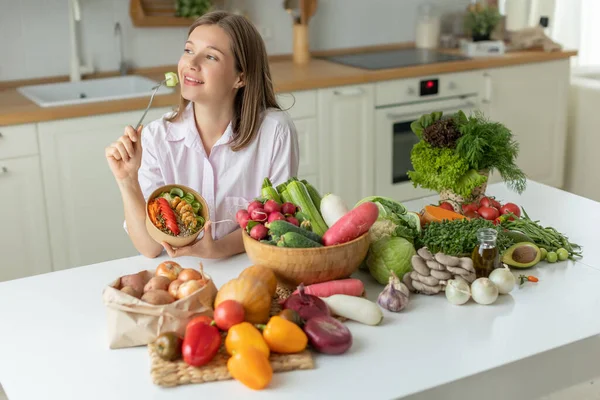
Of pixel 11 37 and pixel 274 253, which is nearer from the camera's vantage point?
pixel 274 253

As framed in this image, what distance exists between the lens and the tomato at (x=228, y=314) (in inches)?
57.2

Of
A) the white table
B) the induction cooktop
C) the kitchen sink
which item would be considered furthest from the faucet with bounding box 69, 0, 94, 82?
the white table

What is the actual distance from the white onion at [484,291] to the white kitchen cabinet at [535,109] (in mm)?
2596

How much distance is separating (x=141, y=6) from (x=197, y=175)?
5.86 ft

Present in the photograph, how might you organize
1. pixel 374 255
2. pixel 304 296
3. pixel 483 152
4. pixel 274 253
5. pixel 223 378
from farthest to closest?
pixel 483 152, pixel 374 255, pixel 274 253, pixel 304 296, pixel 223 378

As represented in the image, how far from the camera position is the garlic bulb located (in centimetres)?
164

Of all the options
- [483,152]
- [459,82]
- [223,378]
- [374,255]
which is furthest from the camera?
[459,82]

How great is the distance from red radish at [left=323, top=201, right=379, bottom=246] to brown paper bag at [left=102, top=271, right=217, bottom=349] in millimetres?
322

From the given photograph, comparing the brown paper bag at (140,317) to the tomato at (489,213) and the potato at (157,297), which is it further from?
the tomato at (489,213)

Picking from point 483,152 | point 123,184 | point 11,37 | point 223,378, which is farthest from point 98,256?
point 223,378

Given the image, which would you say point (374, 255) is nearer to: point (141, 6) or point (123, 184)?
point (123, 184)

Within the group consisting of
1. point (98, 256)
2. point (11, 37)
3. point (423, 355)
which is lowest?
point (98, 256)

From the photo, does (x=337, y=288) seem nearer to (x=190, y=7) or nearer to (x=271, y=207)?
(x=271, y=207)

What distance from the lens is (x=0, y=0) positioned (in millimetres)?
3576
